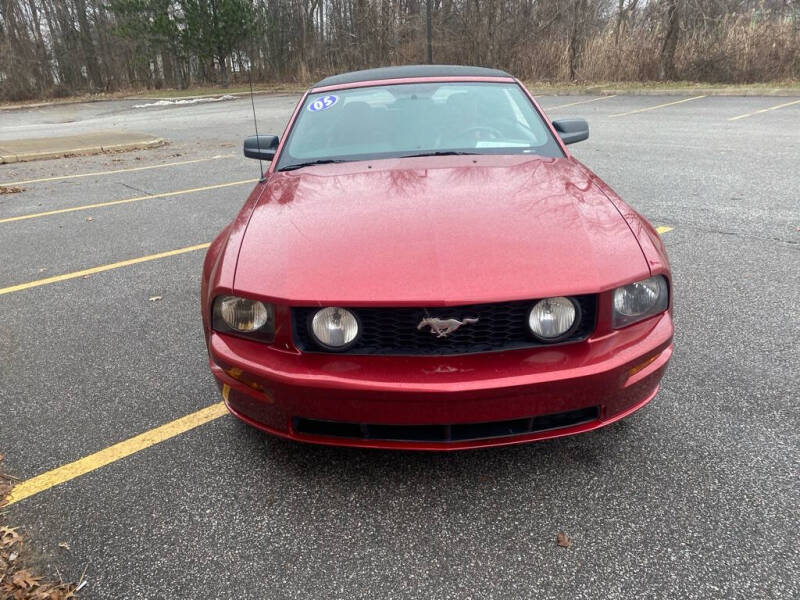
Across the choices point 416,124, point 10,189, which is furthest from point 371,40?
point 416,124

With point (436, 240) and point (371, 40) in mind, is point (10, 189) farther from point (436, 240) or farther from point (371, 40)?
point (371, 40)

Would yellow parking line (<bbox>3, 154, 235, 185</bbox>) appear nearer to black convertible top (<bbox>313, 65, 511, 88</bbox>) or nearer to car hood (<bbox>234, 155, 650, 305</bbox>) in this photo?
black convertible top (<bbox>313, 65, 511, 88</bbox>)

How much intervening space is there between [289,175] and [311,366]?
1.38 m

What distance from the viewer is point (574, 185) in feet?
8.48

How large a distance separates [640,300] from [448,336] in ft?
2.34

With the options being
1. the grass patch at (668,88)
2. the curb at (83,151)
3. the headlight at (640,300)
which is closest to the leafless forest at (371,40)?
the grass patch at (668,88)

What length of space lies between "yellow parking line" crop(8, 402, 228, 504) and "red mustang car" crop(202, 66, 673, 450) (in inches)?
21.5

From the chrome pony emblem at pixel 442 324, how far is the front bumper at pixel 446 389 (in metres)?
0.10

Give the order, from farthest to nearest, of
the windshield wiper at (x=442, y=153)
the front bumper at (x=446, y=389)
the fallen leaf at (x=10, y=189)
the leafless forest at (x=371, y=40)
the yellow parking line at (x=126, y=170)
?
the leafless forest at (x=371, y=40) → the yellow parking line at (x=126, y=170) → the fallen leaf at (x=10, y=189) → the windshield wiper at (x=442, y=153) → the front bumper at (x=446, y=389)

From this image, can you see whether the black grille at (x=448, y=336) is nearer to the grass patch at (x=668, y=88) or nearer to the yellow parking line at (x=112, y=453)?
the yellow parking line at (x=112, y=453)

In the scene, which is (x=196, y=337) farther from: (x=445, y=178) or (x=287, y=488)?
(x=445, y=178)

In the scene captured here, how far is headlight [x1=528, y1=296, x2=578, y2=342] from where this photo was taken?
75.0 inches

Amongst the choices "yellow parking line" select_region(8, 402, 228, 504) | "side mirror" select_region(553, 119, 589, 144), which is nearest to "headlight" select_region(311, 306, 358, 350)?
"yellow parking line" select_region(8, 402, 228, 504)

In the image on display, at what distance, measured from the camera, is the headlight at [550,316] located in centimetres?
190
